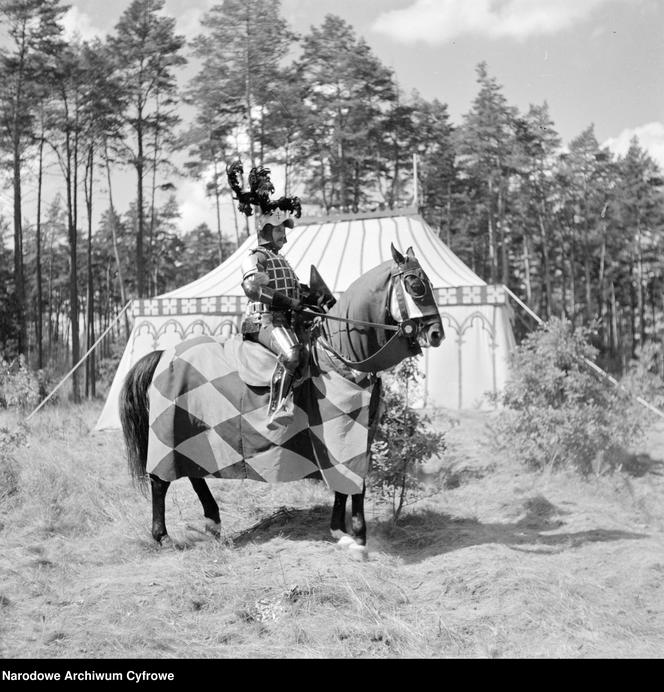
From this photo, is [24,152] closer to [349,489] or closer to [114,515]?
[114,515]

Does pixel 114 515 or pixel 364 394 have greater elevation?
pixel 364 394

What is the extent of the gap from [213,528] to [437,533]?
162 cm

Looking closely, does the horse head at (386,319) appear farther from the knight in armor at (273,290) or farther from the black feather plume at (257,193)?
the black feather plume at (257,193)

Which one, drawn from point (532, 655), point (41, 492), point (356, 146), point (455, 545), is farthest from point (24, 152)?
point (532, 655)

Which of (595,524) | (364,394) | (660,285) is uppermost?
(660,285)

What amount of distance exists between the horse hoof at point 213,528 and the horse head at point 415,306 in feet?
6.53

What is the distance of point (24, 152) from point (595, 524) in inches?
651

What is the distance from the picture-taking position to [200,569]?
163 inches

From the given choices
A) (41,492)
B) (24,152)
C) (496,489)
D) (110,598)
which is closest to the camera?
(110,598)

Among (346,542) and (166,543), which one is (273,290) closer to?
(346,542)

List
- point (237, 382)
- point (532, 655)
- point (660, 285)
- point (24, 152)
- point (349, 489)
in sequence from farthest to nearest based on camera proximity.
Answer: point (660, 285), point (24, 152), point (237, 382), point (349, 489), point (532, 655)

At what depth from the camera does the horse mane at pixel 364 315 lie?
452 cm

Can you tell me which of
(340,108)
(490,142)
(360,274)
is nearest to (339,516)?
(360,274)

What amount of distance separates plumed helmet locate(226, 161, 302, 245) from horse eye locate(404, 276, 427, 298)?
1.01 meters
